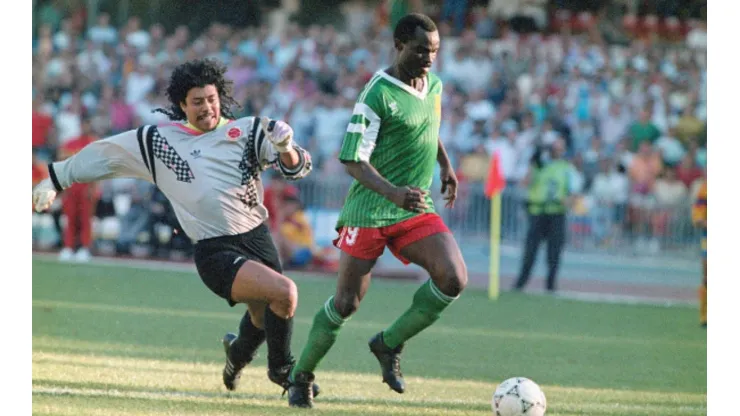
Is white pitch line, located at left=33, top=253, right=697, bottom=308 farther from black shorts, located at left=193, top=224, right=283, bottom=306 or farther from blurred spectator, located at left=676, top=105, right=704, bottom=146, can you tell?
black shorts, located at left=193, top=224, right=283, bottom=306

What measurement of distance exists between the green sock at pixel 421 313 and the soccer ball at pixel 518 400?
2.31 feet

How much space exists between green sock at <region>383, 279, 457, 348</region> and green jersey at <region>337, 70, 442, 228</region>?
0.48 meters

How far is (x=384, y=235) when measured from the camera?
792 cm

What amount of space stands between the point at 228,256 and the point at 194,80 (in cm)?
110

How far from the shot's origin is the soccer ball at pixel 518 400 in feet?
23.9

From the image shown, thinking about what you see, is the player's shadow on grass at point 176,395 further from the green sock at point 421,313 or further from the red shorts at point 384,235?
the red shorts at point 384,235

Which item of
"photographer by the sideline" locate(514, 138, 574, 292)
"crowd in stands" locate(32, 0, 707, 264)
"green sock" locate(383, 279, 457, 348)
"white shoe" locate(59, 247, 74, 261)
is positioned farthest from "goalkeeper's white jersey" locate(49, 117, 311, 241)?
"white shoe" locate(59, 247, 74, 261)

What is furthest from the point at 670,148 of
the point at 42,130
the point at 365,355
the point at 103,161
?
the point at 103,161

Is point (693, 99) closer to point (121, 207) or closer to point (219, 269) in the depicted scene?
point (121, 207)

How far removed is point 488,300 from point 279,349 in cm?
854

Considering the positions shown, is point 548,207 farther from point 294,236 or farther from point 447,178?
point 447,178

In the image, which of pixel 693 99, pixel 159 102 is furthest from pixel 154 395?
pixel 693 99

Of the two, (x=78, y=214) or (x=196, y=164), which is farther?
(x=78, y=214)
